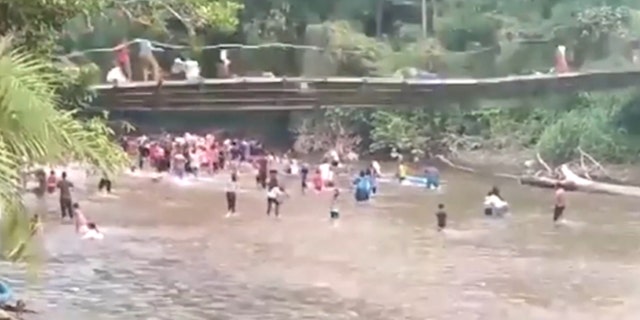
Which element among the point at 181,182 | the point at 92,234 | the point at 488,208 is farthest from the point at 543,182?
the point at 92,234

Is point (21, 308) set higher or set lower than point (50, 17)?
lower

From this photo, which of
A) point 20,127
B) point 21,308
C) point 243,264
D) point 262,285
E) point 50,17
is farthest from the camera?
point 243,264

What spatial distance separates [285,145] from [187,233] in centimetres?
2084

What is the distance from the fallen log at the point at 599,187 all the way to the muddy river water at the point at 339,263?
1.46 meters

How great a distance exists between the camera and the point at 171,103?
2772 centimetres

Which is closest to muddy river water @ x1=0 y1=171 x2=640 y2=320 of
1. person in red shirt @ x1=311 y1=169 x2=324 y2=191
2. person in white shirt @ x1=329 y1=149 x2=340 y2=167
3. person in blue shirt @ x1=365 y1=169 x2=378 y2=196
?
person in blue shirt @ x1=365 y1=169 x2=378 y2=196

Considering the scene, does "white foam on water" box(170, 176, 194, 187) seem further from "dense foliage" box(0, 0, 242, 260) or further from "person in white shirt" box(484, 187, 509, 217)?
"dense foliage" box(0, 0, 242, 260)

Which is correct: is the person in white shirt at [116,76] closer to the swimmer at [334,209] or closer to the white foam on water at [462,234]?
the swimmer at [334,209]

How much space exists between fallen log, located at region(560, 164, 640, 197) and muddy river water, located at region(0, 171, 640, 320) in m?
1.46

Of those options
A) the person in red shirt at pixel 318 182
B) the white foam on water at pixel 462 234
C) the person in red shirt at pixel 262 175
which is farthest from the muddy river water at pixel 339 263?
the person in red shirt at pixel 262 175

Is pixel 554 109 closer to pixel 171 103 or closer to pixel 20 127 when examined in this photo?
pixel 171 103

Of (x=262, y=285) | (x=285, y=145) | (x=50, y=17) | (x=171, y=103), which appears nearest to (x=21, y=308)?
(x=50, y=17)

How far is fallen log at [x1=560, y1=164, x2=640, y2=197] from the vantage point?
29.8m

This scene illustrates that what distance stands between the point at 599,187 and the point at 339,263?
13485 millimetres
